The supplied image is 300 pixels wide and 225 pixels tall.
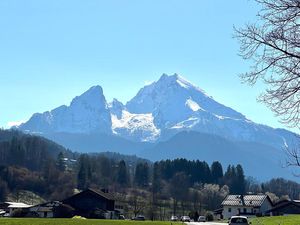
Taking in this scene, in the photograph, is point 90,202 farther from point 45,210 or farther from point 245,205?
point 245,205

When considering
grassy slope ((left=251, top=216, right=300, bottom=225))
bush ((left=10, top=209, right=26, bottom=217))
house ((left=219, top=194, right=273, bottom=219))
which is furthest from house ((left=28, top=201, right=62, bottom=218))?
grassy slope ((left=251, top=216, right=300, bottom=225))

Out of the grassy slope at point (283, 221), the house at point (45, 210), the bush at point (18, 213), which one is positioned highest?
the house at point (45, 210)

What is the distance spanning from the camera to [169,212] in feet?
579

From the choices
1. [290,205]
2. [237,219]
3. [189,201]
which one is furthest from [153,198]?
[237,219]

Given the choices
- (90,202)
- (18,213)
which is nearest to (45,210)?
(18,213)

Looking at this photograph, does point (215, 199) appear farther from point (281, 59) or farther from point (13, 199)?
point (281, 59)

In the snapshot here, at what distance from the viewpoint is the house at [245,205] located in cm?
13538

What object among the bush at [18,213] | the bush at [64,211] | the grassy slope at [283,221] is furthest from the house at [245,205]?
the grassy slope at [283,221]

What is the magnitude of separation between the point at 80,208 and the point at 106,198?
619cm

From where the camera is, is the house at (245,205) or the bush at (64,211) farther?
the house at (245,205)

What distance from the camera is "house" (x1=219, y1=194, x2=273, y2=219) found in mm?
135375

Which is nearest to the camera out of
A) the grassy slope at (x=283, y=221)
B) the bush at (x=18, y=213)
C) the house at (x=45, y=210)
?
the grassy slope at (x=283, y=221)

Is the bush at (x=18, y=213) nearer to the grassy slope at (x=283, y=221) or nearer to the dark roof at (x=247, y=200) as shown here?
the dark roof at (x=247, y=200)

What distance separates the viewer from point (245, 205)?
137 m
